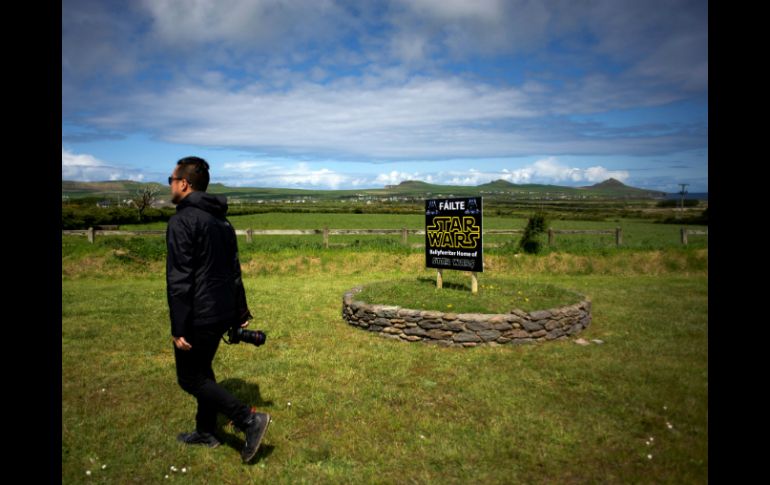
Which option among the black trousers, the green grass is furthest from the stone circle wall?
the black trousers

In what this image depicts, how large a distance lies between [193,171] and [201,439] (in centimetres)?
271

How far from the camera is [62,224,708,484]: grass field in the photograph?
12.7ft

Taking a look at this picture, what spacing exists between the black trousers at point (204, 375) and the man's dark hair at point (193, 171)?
133 cm

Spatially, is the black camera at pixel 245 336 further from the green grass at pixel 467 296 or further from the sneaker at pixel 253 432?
the green grass at pixel 467 296

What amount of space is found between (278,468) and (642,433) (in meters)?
3.79

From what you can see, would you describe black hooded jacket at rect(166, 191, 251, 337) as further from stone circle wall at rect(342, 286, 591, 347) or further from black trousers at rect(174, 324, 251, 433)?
stone circle wall at rect(342, 286, 591, 347)

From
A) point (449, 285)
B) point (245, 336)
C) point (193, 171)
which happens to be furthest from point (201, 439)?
point (449, 285)

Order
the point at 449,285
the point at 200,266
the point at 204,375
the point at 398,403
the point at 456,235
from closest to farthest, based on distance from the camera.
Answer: the point at 200,266, the point at 204,375, the point at 398,403, the point at 456,235, the point at 449,285

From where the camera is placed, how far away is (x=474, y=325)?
742 centimetres

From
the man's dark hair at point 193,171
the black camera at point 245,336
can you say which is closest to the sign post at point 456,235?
the black camera at point 245,336

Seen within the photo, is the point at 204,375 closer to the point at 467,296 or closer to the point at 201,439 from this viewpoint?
the point at 201,439

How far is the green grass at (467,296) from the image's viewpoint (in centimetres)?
805
